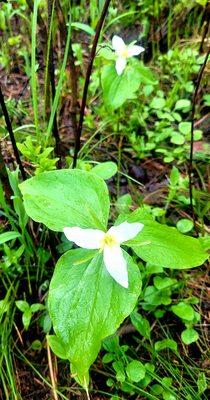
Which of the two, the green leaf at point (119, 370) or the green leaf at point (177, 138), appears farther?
the green leaf at point (177, 138)

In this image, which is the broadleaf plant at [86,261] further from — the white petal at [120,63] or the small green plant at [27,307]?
the white petal at [120,63]

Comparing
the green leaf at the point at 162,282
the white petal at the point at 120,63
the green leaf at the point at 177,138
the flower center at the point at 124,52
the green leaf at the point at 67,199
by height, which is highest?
the flower center at the point at 124,52

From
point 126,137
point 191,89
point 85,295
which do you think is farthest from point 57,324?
point 191,89

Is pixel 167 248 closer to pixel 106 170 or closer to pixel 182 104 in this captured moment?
pixel 106 170

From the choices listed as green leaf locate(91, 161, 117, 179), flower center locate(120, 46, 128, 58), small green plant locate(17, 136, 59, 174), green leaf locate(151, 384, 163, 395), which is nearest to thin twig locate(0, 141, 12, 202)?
small green plant locate(17, 136, 59, 174)

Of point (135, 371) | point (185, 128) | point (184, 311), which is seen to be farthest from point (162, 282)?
point (185, 128)

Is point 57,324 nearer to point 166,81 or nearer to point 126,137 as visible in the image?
point 126,137

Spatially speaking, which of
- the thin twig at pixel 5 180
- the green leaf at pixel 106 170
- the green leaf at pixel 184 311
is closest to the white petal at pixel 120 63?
the green leaf at pixel 106 170
